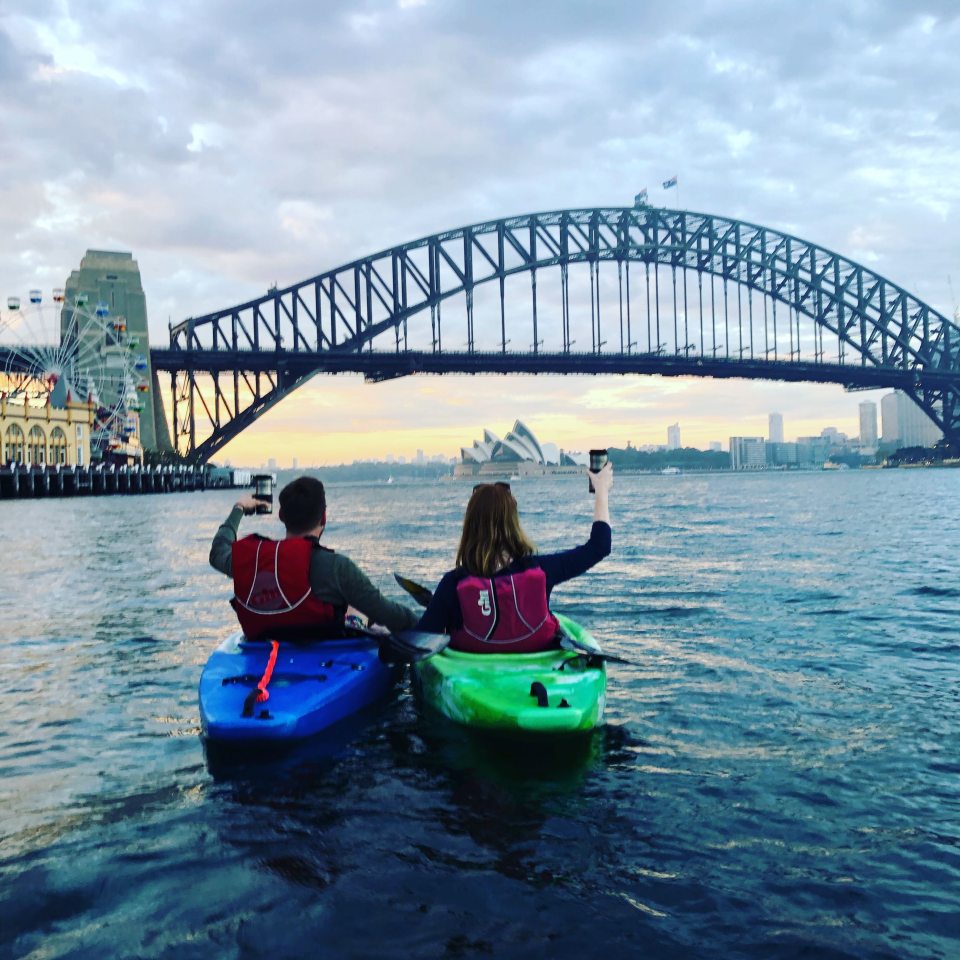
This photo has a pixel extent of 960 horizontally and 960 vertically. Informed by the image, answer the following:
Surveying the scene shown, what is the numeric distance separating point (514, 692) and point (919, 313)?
100772 millimetres

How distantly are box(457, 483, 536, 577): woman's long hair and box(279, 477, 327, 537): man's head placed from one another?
930mm

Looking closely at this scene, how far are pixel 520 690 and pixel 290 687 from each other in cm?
134

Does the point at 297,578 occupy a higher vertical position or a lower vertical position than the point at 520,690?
higher

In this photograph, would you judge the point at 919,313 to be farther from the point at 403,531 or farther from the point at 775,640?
the point at 775,640

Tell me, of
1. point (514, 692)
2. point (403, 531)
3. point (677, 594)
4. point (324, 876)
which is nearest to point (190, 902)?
point (324, 876)

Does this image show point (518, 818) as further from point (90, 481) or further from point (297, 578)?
point (90, 481)

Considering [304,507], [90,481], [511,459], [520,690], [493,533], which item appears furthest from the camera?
[511,459]

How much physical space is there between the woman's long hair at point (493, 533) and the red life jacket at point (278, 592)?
1.01 metres

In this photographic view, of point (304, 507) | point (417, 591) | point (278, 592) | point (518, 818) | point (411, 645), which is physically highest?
point (304, 507)

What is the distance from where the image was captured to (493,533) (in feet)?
16.9

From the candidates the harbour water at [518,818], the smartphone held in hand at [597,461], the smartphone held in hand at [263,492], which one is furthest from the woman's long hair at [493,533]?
the smartphone held in hand at [263,492]

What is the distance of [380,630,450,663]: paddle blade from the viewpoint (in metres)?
5.48

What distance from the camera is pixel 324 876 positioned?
145 inches

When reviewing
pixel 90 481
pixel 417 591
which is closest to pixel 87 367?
pixel 90 481
